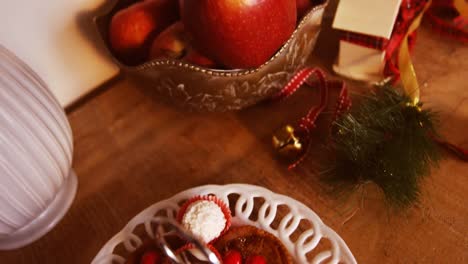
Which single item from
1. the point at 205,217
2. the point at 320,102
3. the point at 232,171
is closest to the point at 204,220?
the point at 205,217

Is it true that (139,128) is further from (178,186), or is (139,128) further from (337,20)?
(337,20)

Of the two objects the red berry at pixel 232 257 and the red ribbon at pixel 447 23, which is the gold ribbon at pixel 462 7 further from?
the red berry at pixel 232 257

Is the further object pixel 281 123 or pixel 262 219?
pixel 281 123

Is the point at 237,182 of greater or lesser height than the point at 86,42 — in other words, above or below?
below

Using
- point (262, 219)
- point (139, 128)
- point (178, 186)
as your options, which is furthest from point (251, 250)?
point (139, 128)

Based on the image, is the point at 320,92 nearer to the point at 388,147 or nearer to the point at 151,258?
the point at 388,147

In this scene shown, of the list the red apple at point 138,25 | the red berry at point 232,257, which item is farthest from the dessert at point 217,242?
the red apple at point 138,25

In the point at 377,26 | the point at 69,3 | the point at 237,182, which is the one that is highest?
the point at 69,3
